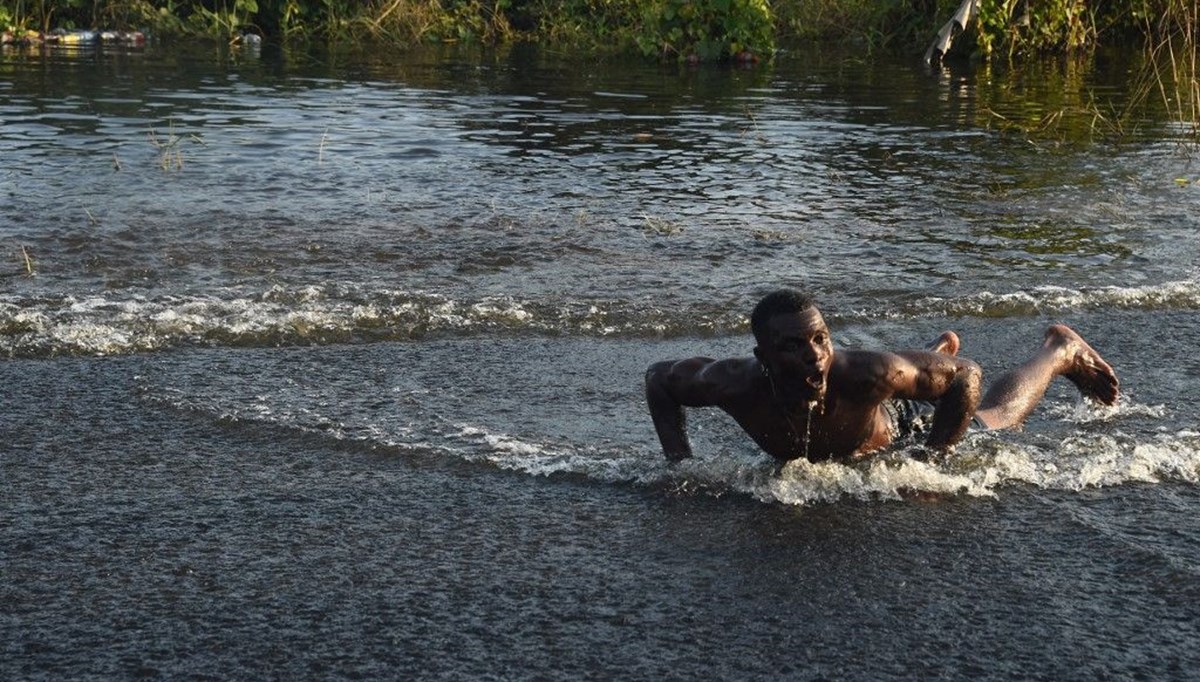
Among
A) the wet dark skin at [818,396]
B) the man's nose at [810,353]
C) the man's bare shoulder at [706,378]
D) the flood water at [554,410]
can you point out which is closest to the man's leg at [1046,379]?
the flood water at [554,410]

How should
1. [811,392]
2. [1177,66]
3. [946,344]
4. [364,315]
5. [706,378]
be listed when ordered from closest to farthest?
[811,392], [706,378], [946,344], [364,315], [1177,66]

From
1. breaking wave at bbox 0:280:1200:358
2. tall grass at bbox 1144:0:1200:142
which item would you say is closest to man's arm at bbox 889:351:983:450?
breaking wave at bbox 0:280:1200:358

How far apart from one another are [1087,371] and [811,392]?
1.87 metres

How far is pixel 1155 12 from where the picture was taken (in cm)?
2095

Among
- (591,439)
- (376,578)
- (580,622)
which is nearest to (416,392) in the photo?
(591,439)

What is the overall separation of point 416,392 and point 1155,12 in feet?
55.6

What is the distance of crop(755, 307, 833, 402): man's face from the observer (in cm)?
504

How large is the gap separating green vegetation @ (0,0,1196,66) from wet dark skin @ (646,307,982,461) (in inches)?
633

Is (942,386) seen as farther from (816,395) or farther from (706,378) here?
(706,378)

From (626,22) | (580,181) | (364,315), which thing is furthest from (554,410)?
(626,22)

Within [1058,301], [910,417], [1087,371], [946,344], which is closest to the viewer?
[910,417]

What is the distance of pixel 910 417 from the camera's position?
19.8 ft

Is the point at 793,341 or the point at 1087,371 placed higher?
the point at 793,341

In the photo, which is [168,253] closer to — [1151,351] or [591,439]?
[591,439]
